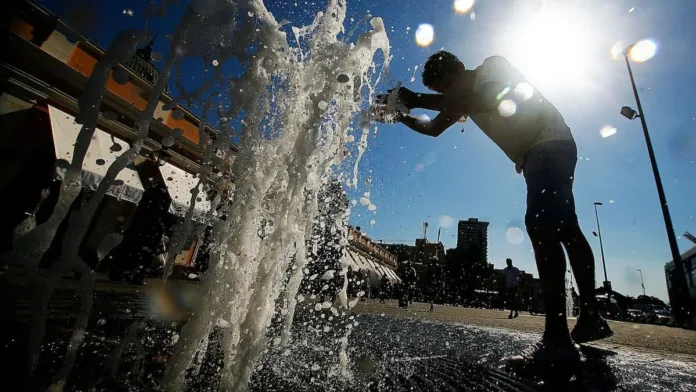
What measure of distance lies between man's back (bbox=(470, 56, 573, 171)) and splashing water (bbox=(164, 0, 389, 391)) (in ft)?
2.80

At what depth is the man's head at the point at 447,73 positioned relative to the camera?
8.75 feet

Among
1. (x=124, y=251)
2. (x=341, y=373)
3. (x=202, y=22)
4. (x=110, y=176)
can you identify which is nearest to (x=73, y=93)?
(x=124, y=251)

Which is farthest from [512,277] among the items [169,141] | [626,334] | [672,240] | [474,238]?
[474,238]

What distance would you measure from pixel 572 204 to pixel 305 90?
2060 mm

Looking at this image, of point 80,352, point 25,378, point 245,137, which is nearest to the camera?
point 25,378

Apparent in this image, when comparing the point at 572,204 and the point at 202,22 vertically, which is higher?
the point at 202,22

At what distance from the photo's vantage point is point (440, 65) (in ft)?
8.73

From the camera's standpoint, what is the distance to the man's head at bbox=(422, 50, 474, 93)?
267cm

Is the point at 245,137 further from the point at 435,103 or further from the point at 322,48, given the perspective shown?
the point at 435,103

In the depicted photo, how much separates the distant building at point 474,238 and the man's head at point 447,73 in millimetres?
66703

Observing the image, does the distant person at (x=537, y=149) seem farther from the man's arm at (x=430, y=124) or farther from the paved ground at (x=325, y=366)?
the paved ground at (x=325, y=366)

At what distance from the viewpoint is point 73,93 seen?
360 inches

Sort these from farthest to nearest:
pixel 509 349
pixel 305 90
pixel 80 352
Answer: pixel 509 349
pixel 305 90
pixel 80 352

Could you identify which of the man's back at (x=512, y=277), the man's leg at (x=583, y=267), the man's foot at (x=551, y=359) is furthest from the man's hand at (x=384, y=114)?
the man's back at (x=512, y=277)
